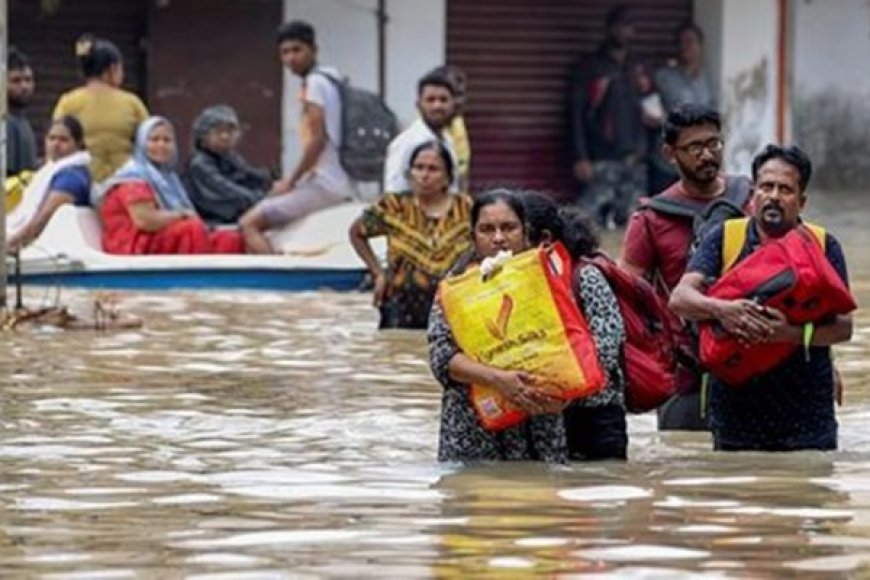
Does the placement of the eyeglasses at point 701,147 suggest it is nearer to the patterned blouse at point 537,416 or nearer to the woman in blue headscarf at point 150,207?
the patterned blouse at point 537,416

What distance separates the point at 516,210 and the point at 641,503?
1196 millimetres

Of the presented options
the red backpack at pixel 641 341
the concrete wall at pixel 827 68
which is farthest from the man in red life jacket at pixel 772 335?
the concrete wall at pixel 827 68

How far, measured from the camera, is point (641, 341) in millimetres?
9562

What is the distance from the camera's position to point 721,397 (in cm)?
983

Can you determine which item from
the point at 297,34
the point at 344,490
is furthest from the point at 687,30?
the point at 344,490

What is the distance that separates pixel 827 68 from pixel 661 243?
1763cm

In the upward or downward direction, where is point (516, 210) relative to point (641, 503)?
upward

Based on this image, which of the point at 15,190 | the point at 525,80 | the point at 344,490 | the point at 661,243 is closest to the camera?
the point at 344,490

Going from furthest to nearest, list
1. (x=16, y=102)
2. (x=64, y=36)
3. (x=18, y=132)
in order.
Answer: (x=64, y=36)
(x=16, y=102)
(x=18, y=132)

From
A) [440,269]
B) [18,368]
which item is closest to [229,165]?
[440,269]

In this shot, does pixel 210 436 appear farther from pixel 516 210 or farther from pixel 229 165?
pixel 229 165

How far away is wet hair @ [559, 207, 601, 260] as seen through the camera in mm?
9477

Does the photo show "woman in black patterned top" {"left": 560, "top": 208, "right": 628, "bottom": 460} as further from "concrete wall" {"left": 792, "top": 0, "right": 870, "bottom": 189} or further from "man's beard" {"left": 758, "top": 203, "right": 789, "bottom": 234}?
"concrete wall" {"left": 792, "top": 0, "right": 870, "bottom": 189}

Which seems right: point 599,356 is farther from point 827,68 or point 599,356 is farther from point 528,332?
point 827,68
